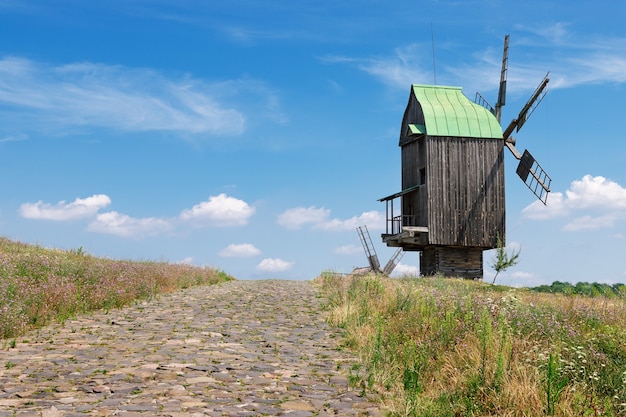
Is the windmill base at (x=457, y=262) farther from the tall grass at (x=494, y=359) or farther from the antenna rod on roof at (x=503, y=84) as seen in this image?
the tall grass at (x=494, y=359)

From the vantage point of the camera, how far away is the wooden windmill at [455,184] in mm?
34625

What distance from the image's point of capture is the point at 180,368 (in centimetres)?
869

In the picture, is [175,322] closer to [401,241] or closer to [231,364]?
[231,364]

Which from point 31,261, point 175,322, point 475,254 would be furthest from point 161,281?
point 475,254

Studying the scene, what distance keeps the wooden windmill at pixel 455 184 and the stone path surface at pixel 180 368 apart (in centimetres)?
2137

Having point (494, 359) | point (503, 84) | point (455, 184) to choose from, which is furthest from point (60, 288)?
point (503, 84)

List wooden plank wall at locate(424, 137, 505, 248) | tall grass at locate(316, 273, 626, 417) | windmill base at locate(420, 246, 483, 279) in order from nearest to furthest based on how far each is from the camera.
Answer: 1. tall grass at locate(316, 273, 626, 417)
2. wooden plank wall at locate(424, 137, 505, 248)
3. windmill base at locate(420, 246, 483, 279)

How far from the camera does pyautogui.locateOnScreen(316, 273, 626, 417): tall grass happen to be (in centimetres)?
679

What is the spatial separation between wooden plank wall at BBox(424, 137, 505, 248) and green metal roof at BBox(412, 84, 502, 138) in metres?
0.49

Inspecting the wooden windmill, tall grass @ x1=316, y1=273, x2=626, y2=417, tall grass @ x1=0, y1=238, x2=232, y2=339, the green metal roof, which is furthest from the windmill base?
tall grass @ x1=316, y1=273, x2=626, y2=417

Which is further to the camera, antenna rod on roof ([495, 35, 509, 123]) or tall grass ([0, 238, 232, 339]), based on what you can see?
antenna rod on roof ([495, 35, 509, 123])

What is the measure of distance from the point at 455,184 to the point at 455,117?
4.25 m

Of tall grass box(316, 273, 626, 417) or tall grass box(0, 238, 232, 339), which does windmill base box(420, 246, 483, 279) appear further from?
tall grass box(316, 273, 626, 417)

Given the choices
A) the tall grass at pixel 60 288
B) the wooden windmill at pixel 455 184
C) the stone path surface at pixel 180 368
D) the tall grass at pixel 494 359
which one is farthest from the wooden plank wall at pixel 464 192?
the tall grass at pixel 494 359
